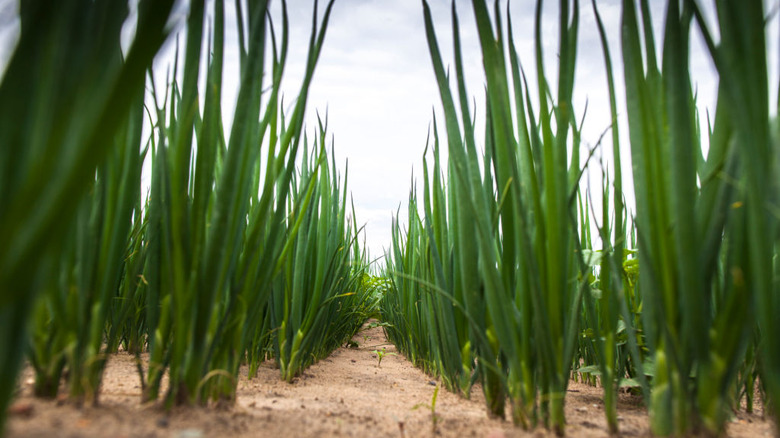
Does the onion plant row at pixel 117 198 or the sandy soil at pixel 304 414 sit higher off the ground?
the onion plant row at pixel 117 198

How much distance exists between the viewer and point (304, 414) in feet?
2.64

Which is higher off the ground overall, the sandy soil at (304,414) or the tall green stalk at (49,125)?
the tall green stalk at (49,125)

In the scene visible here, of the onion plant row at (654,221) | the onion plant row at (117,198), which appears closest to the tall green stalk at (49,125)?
the onion plant row at (117,198)

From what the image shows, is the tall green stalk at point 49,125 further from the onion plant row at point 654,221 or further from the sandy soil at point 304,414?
the onion plant row at point 654,221

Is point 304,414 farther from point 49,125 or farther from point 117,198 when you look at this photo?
point 49,125

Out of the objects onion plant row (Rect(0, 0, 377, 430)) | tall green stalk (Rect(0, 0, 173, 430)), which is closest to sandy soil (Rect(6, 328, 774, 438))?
onion plant row (Rect(0, 0, 377, 430))

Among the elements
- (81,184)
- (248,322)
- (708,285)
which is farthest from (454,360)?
(81,184)

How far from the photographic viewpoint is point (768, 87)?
1.75 feet

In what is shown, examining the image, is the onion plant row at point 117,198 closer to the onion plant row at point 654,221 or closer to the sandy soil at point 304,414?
the sandy soil at point 304,414

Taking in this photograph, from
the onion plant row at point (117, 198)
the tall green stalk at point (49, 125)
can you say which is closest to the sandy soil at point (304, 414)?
the onion plant row at point (117, 198)

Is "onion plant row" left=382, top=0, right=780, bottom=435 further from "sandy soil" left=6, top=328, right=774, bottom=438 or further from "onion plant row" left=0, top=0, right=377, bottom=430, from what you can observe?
"onion plant row" left=0, top=0, right=377, bottom=430

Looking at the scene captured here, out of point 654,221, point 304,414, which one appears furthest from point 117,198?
point 654,221

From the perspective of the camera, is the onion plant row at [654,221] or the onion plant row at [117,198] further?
the onion plant row at [654,221]

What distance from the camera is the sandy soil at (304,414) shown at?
0.53 metres
